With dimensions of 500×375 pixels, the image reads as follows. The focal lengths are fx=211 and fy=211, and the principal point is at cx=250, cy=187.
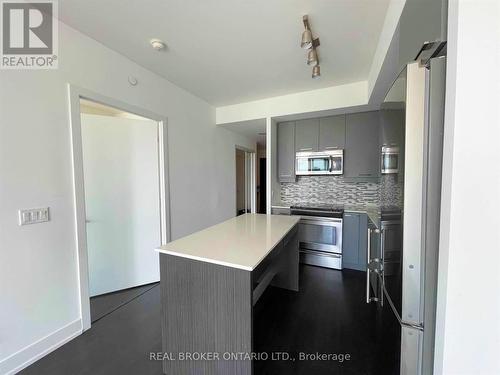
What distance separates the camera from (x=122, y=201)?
2.47 m

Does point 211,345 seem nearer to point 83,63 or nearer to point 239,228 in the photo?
point 239,228

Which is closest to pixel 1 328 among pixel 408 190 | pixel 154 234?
pixel 154 234

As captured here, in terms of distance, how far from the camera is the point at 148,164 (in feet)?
8.46

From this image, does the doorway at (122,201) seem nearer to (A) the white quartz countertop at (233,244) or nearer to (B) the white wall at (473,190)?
(A) the white quartz countertop at (233,244)

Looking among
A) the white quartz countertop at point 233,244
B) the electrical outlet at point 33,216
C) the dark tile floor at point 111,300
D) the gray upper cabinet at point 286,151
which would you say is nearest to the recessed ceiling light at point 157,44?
the electrical outlet at point 33,216

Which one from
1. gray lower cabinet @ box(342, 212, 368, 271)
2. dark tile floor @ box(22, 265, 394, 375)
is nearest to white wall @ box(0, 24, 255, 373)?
dark tile floor @ box(22, 265, 394, 375)

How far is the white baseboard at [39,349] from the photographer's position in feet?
4.60

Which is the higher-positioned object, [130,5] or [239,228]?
[130,5]

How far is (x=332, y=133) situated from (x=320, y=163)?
50cm

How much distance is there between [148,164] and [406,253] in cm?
260

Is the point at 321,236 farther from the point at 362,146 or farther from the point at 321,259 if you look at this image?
the point at 362,146

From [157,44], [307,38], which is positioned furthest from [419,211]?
[157,44]

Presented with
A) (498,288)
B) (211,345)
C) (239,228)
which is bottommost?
(211,345)

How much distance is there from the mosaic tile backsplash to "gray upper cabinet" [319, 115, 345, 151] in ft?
1.83
